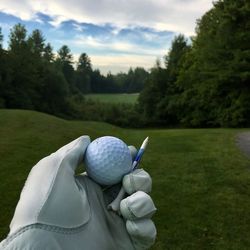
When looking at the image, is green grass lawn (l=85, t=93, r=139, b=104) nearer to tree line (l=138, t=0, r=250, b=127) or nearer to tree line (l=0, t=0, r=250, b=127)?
tree line (l=0, t=0, r=250, b=127)

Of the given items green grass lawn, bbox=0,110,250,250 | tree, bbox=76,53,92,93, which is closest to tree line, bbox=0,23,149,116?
tree, bbox=76,53,92,93

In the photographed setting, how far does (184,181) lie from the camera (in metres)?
8.88

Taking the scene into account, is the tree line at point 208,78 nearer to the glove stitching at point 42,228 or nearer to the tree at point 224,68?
the tree at point 224,68

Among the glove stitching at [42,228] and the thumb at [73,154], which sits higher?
the thumb at [73,154]

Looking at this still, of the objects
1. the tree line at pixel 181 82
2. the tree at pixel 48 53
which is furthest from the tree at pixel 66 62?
the tree line at pixel 181 82

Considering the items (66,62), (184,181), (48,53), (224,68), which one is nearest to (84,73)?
(66,62)

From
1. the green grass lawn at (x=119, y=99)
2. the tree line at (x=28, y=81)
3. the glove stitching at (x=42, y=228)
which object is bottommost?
the green grass lawn at (x=119, y=99)

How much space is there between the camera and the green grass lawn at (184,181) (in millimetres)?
6203

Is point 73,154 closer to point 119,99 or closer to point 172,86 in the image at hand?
point 172,86

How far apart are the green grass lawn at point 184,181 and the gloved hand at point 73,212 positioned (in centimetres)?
410

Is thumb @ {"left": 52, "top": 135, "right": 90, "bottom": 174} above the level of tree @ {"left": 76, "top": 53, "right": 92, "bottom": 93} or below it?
above

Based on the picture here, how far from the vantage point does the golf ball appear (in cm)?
187

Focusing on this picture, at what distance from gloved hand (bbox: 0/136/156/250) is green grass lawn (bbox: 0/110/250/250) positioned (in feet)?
13.4

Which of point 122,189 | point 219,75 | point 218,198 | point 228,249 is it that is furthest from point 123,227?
point 219,75
